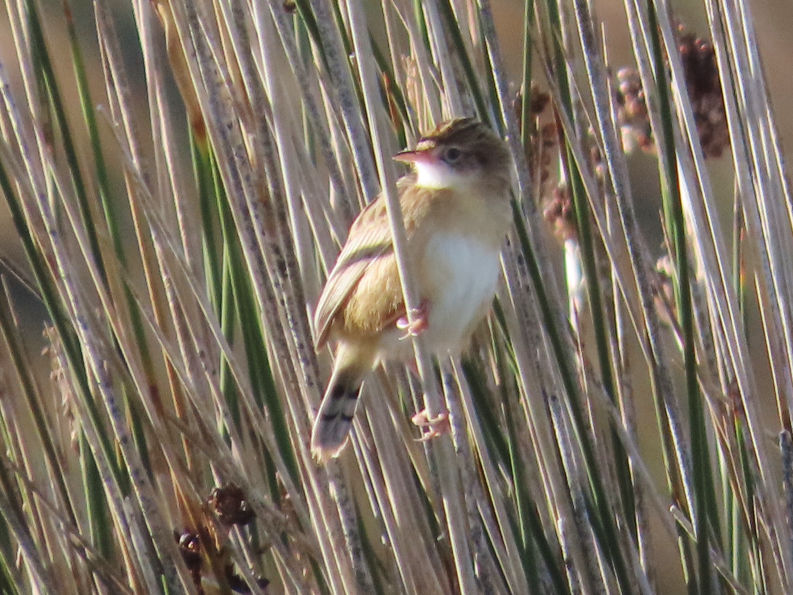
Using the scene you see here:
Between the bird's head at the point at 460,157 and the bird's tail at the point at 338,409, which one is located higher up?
the bird's head at the point at 460,157

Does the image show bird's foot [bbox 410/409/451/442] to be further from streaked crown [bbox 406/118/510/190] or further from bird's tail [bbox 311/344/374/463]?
streaked crown [bbox 406/118/510/190]

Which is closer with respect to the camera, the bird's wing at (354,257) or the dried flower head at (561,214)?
the bird's wing at (354,257)

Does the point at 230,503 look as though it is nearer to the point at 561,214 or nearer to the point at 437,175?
the point at 437,175

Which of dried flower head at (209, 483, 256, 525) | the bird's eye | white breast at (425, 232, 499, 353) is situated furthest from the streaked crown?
dried flower head at (209, 483, 256, 525)

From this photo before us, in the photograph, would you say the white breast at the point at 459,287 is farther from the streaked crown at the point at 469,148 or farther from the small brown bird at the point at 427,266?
the streaked crown at the point at 469,148

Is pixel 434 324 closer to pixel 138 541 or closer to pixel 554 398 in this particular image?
pixel 554 398

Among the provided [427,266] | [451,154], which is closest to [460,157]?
[451,154]

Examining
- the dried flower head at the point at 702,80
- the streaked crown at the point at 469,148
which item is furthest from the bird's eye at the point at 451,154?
the dried flower head at the point at 702,80
